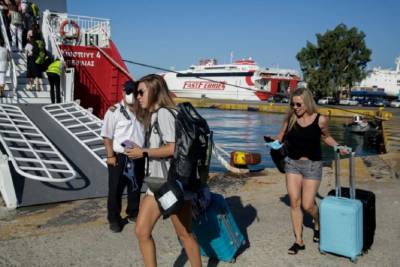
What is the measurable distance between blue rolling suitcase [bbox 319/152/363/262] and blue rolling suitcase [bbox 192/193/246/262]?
33.9 inches

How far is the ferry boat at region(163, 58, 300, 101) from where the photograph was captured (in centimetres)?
6022

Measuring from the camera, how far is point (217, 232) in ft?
11.4

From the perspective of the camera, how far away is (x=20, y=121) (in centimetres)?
819

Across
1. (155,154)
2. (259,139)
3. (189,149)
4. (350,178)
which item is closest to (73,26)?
(350,178)

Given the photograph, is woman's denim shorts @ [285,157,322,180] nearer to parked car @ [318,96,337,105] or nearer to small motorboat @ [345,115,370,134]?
small motorboat @ [345,115,370,134]

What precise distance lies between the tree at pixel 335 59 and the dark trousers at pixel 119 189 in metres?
48.8

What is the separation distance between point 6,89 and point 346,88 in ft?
168

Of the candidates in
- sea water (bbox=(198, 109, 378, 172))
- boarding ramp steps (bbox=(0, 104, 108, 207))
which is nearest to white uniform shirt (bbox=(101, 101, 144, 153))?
boarding ramp steps (bbox=(0, 104, 108, 207))

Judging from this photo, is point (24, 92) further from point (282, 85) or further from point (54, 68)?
point (282, 85)

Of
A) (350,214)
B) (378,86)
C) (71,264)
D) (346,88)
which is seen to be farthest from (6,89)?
(378,86)

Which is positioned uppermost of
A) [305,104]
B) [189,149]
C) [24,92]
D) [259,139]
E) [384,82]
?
[384,82]

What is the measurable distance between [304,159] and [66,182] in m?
3.77

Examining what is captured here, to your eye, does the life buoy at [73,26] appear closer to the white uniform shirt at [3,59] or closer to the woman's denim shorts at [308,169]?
the white uniform shirt at [3,59]

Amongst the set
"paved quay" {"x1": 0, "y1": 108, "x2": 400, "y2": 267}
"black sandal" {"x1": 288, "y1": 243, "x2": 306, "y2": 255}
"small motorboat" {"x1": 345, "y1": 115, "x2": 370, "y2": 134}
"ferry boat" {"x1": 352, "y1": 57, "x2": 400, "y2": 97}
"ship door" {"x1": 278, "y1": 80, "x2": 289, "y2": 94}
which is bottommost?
"small motorboat" {"x1": 345, "y1": 115, "x2": 370, "y2": 134}
